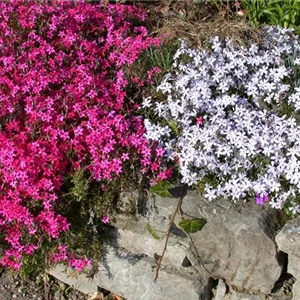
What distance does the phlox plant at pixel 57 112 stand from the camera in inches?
130

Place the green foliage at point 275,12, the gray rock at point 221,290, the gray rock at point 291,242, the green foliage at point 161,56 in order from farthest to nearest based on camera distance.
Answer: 1. the green foliage at point 275,12
2. the green foliage at point 161,56
3. the gray rock at point 221,290
4. the gray rock at point 291,242

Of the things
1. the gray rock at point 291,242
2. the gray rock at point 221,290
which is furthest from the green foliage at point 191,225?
the gray rock at point 221,290

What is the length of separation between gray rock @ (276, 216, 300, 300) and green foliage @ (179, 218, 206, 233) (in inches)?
17.3

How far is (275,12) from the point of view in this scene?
4.49 metres

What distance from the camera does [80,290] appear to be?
405 cm

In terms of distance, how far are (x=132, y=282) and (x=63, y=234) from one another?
0.61 metres

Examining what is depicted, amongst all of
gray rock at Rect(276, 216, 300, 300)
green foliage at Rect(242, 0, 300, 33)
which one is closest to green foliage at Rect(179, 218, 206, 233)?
gray rock at Rect(276, 216, 300, 300)

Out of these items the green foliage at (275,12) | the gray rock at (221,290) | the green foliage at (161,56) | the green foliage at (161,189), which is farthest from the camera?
the green foliage at (275,12)

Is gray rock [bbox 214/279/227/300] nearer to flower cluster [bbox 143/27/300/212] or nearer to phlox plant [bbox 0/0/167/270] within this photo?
flower cluster [bbox 143/27/300/212]

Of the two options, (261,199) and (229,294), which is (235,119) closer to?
(261,199)

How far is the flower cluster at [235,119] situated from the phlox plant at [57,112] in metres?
0.21

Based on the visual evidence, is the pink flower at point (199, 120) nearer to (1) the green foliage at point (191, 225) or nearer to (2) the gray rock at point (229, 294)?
(1) the green foliage at point (191, 225)

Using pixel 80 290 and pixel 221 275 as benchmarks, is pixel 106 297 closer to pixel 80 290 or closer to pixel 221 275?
pixel 80 290

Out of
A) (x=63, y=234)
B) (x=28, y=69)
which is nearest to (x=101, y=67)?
(x=28, y=69)
